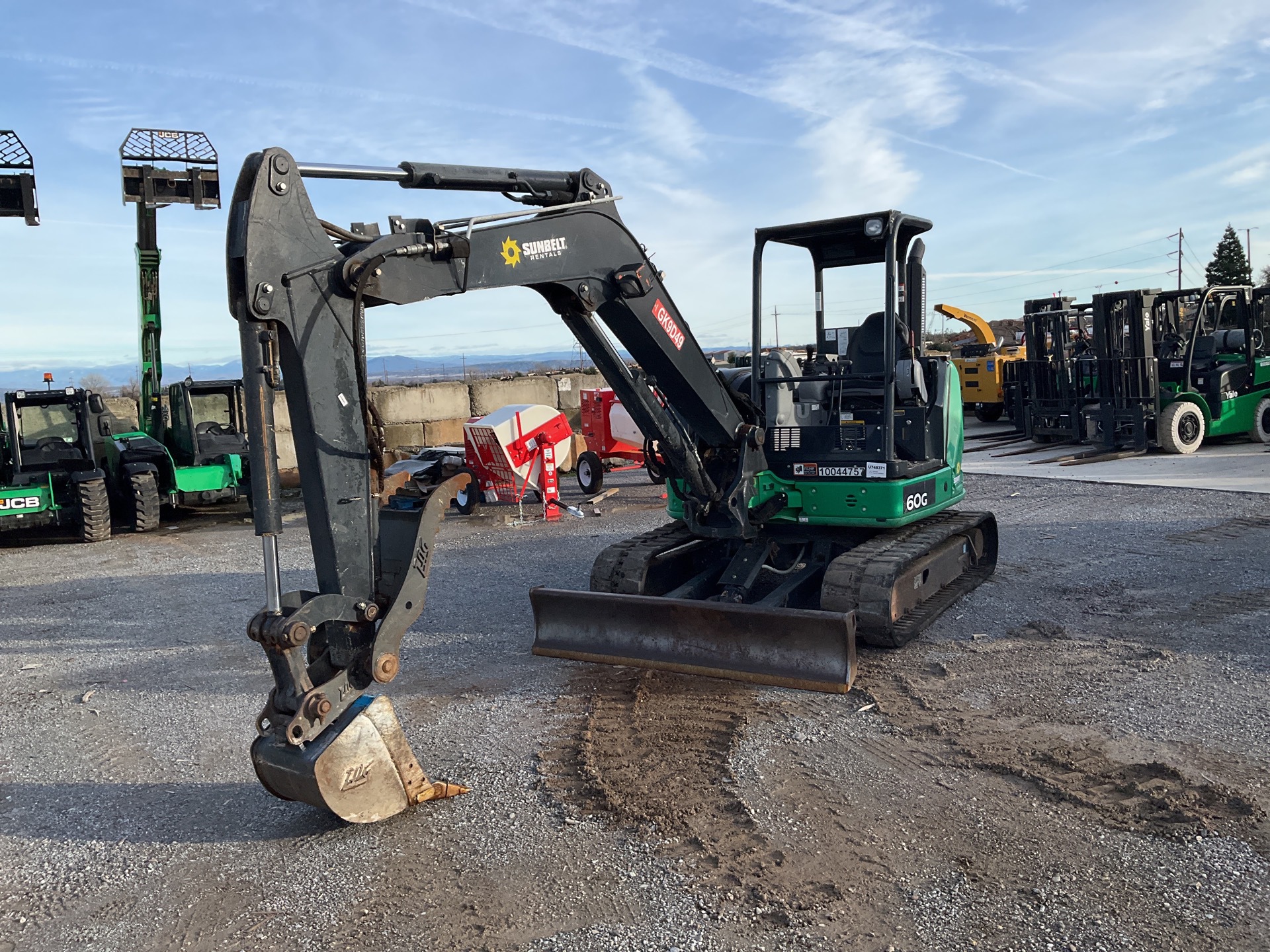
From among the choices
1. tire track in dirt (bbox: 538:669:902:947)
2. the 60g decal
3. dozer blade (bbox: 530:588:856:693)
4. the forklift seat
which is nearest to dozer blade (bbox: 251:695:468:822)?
tire track in dirt (bbox: 538:669:902:947)

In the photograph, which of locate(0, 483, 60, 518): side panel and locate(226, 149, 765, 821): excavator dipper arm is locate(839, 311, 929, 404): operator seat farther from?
locate(0, 483, 60, 518): side panel

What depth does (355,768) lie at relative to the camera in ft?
14.2

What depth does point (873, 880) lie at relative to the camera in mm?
3803

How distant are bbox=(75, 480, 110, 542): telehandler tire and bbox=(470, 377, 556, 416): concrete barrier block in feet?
23.1

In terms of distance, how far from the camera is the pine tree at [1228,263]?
49781mm

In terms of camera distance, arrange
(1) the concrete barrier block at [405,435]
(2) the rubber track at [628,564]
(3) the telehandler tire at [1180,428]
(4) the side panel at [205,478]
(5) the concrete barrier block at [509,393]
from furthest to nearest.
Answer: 1. (5) the concrete barrier block at [509,393]
2. (1) the concrete barrier block at [405,435]
3. (3) the telehandler tire at [1180,428]
4. (4) the side panel at [205,478]
5. (2) the rubber track at [628,564]

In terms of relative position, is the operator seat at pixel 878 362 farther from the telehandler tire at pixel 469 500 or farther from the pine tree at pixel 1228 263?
the pine tree at pixel 1228 263

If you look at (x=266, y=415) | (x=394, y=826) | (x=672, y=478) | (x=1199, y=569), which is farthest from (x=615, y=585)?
(x=1199, y=569)

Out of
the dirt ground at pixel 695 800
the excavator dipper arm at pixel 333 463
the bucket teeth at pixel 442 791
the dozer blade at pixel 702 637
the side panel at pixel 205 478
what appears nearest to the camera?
the dirt ground at pixel 695 800

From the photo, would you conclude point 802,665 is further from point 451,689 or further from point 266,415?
point 266,415

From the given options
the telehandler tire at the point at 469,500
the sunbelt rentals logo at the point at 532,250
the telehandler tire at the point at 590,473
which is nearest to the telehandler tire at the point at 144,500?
the telehandler tire at the point at 469,500

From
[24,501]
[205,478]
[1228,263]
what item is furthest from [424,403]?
[1228,263]

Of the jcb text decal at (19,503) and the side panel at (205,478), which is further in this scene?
the side panel at (205,478)

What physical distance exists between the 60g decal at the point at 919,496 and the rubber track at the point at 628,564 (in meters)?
1.67
